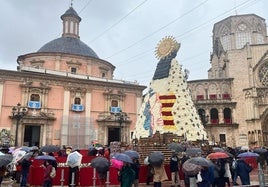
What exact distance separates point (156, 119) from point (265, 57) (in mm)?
26414

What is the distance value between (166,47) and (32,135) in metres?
16.3

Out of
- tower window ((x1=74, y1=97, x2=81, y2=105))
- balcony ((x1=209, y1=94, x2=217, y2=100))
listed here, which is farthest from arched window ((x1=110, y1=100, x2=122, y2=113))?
balcony ((x1=209, y1=94, x2=217, y2=100))

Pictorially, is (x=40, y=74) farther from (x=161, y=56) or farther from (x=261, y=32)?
(x=261, y=32)

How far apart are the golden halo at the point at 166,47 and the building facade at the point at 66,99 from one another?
11328 mm

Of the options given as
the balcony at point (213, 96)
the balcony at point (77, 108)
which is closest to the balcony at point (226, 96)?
the balcony at point (213, 96)

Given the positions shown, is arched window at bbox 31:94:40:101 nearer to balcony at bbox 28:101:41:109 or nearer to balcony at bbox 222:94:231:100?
balcony at bbox 28:101:41:109

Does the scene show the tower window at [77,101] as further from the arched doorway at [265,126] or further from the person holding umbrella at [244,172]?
the arched doorway at [265,126]

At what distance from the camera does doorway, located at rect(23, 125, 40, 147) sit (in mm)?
25688

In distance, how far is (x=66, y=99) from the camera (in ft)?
89.2

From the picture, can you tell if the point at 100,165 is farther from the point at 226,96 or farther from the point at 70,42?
the point at 226,96

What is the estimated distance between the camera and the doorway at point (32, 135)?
25.7 meters

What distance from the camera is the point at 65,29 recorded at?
34562 mm

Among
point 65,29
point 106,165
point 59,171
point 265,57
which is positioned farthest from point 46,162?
point 265,57

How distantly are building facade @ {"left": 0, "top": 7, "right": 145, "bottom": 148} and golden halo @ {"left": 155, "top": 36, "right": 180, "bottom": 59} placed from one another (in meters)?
11.3
